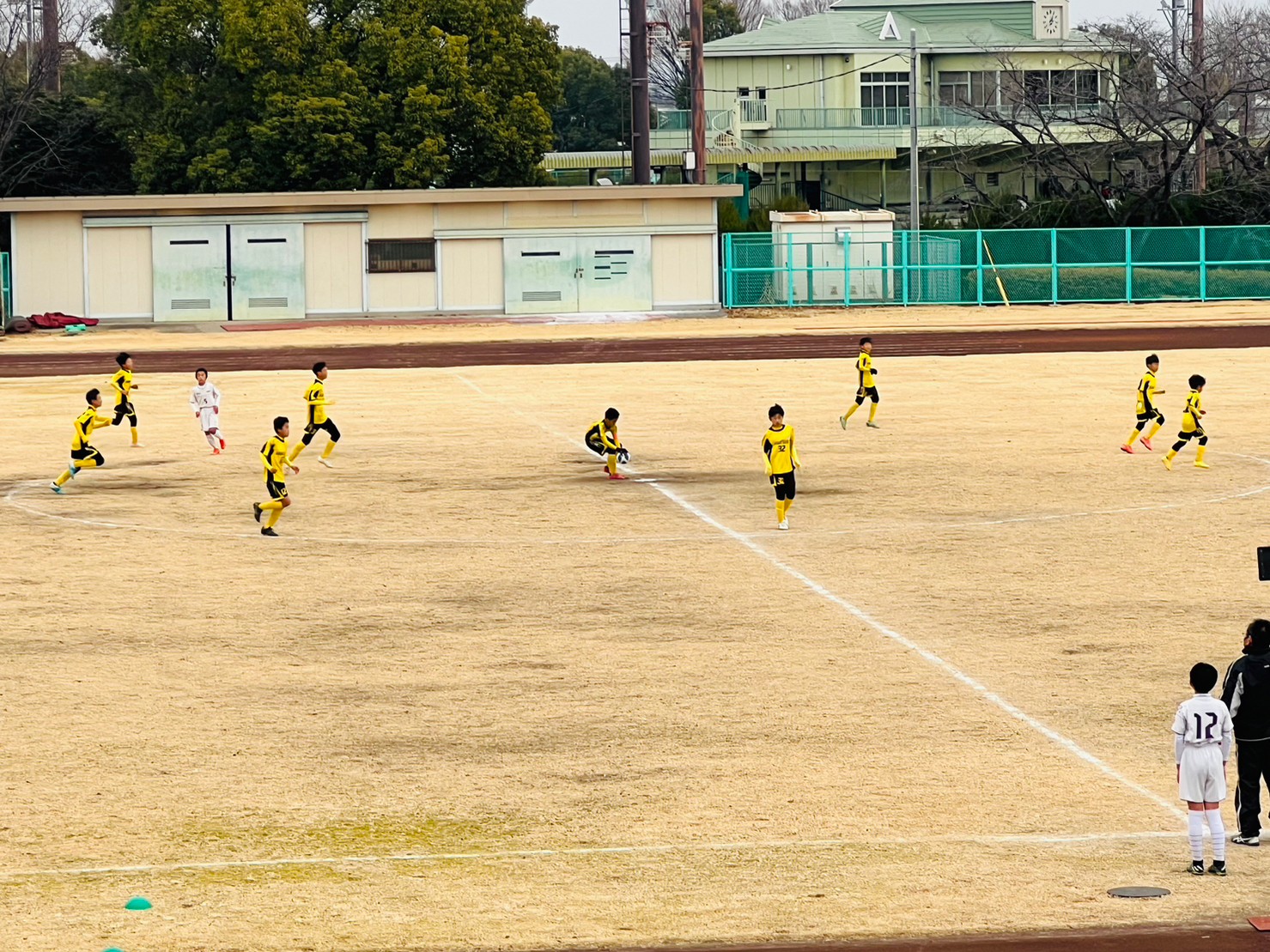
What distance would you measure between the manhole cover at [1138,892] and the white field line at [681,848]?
2.74 feet

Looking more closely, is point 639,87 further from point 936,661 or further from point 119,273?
point 936,661

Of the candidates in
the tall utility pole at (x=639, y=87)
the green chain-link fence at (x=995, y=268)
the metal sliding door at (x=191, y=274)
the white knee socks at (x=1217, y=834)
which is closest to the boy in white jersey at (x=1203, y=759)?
the white knee socks at (x=1217, y=834)

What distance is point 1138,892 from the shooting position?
10359 mm

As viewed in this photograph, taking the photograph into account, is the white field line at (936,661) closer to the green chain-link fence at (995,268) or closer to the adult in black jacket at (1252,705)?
the adult in black jacket at (1252,705)

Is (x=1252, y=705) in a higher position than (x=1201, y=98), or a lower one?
lower

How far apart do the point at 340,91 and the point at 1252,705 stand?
201 feet

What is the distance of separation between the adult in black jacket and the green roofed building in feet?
251

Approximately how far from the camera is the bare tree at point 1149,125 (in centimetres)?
6950

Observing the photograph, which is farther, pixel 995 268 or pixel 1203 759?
pixel 995 268

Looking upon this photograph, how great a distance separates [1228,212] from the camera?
6894 centimetres

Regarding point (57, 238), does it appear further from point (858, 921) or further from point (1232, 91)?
point (858, 921)

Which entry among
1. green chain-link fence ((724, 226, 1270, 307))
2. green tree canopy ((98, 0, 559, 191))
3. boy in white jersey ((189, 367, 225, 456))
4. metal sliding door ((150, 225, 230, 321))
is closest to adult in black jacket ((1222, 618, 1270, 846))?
boy in white jersey ((189, 367, 225, 456))

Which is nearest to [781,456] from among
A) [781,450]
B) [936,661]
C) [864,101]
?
[781,450]

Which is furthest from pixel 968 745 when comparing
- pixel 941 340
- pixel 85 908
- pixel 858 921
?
pixel 941 340
